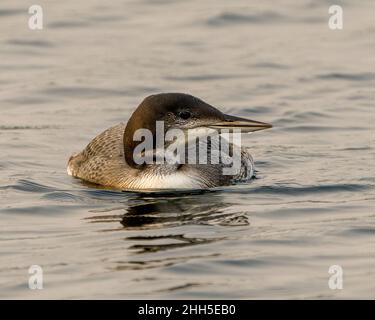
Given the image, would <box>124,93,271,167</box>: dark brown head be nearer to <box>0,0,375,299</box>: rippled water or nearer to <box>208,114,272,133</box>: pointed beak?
<box>208,114,272,133</box>: pointed beak

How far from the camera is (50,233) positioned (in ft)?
36.9

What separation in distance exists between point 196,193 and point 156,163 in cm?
48

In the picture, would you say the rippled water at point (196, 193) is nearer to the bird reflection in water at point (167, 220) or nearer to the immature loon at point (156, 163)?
the bird reflection in water at point (167, 220)

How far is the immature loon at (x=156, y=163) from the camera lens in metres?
12.5

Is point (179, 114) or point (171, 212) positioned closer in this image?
point (171, 212)

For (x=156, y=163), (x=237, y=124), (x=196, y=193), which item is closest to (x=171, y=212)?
(x=196, y=193)

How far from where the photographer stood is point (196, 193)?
41.8 ft

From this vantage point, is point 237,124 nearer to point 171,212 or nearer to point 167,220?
point 171,212

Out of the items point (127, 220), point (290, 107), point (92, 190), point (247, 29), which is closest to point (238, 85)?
point (290, 107)

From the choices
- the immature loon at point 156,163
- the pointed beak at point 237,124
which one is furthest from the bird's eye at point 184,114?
the pointed beak at point 237,124

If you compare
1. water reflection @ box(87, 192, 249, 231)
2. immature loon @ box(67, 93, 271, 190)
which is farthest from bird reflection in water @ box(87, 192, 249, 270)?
immature loon @ box(67, 93, 271, 190)

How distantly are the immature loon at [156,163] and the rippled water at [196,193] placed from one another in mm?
181

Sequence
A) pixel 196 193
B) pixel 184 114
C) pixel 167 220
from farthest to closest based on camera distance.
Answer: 1. pixel 196 193
2. pixel 184 114
3. pixel 167 220

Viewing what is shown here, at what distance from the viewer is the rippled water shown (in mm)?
10133
